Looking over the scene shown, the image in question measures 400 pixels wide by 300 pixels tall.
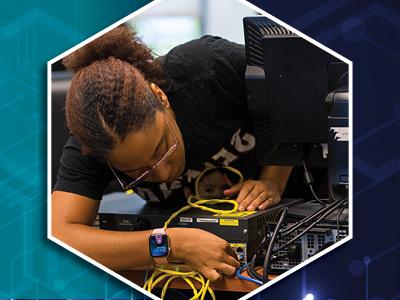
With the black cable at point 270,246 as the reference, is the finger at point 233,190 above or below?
above

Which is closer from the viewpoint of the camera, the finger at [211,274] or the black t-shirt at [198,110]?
the finger at [211,274]

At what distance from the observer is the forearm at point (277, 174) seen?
1538 mm

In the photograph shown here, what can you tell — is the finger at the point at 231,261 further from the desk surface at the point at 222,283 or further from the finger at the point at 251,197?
the finger at the point at 251,197

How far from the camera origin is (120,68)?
1.26m

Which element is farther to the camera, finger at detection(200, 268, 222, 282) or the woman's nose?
the woman's nose

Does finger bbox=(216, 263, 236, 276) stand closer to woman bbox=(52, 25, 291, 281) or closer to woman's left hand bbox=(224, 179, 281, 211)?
woman bbox=(52, 25, 291, 281)

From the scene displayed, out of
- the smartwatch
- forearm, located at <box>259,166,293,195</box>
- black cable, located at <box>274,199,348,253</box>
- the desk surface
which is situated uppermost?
forearm, located at <box>259,166,293,195</box>

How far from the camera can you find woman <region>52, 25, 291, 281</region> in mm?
1251

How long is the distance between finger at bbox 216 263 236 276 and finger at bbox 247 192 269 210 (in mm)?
168

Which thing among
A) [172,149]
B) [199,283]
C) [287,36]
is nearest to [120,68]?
[172,149]

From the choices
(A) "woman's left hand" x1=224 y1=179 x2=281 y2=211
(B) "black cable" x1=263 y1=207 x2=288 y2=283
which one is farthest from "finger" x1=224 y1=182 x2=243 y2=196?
(B) "black cable" x1=263 y1=207 x2=288 y2=283

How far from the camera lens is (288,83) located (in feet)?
4.08

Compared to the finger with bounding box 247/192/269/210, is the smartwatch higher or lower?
lower

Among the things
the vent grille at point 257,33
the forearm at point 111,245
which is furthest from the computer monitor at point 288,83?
the forearm at point 111,245
